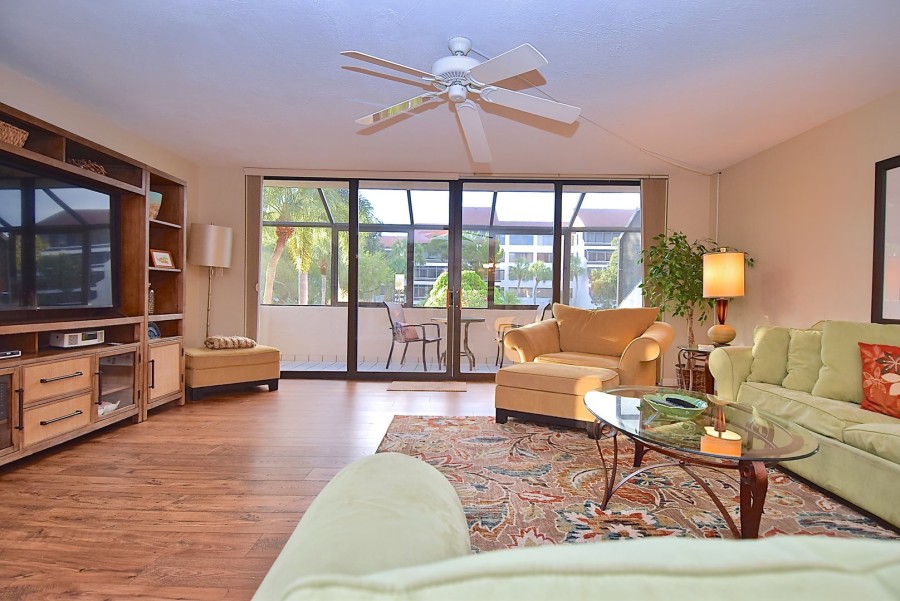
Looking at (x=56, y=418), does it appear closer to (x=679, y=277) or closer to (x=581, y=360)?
(x=581, y=360)

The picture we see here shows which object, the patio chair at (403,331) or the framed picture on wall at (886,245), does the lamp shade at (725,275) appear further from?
the patio chair at (403,331)

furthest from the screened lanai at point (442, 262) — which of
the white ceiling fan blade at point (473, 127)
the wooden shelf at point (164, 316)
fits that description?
the white ceiling fan blade at point (473, 127)

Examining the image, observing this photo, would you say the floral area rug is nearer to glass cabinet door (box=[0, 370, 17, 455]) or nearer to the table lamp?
the table lamp

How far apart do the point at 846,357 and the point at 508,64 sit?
2.45 m

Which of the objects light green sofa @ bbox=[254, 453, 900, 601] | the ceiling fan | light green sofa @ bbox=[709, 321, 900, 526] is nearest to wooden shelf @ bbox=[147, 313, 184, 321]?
the ceiling fan

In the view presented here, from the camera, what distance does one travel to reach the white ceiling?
2.24 metres

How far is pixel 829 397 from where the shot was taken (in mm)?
2600

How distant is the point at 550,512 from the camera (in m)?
2.10

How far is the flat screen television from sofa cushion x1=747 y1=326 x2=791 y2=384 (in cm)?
446

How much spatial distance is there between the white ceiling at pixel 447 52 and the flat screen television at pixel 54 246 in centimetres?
76

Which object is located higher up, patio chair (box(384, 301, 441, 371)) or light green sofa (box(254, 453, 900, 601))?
light green sofa (box(254, 453, 900, 601))

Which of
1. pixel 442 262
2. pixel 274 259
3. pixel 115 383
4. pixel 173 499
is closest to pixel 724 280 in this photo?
pixel 442 262

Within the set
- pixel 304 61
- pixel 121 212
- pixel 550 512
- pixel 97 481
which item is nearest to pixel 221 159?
pixel 121 212

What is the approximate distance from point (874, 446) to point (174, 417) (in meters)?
4.30
